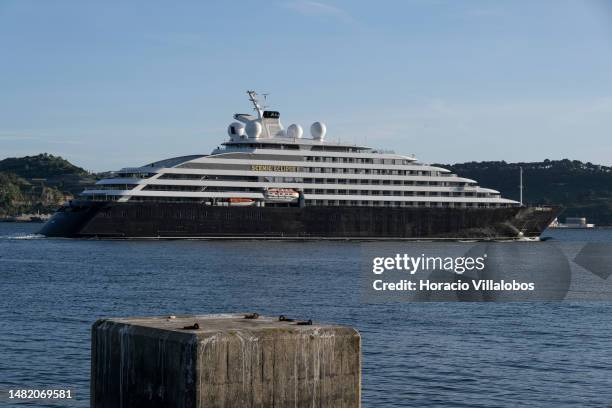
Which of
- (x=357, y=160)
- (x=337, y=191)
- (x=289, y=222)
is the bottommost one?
(x=289, y=222)

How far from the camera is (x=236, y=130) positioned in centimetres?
9412

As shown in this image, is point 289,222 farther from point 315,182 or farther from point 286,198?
point 315,182

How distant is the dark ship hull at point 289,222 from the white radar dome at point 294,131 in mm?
9071

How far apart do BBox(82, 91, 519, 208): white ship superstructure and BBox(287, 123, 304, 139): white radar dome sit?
0.10 m

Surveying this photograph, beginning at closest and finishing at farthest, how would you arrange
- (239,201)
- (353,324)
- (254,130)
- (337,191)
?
(353,324) < (239,201) < (337,191) < (254,130)

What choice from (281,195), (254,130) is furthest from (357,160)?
(254,130)

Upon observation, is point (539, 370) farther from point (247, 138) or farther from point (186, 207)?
point (247, 138)

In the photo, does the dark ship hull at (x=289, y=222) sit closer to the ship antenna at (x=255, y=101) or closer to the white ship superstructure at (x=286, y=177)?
the white ship superstructure at (x=286, y=177)

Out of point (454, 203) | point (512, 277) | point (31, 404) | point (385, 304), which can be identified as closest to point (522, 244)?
point (454, 203)

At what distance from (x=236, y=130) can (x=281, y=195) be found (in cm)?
951

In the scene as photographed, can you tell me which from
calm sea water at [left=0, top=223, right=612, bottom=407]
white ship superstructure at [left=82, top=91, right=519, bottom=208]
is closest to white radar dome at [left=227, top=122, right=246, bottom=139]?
white ship superstructure at [left=82, top=91, right=519, bottom=208]

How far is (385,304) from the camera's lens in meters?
36.1

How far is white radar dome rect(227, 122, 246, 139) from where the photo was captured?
94062mm

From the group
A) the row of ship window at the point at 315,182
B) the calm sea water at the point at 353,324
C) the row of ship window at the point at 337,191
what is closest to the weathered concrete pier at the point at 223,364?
the calm sea water at the point at 353,324
